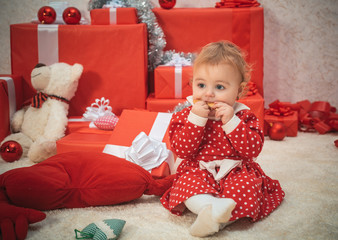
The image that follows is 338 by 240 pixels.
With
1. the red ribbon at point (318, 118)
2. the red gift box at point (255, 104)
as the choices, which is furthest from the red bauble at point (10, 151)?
the red ribbon at point (318, 118)

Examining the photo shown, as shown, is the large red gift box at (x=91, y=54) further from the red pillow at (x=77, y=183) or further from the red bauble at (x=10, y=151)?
the red pillow at (x=77, y=183)

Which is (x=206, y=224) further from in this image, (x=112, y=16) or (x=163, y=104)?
(x=112, y=16)

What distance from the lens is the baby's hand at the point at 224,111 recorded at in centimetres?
102

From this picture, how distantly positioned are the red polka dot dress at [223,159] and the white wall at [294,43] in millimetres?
1423

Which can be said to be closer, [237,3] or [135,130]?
[135,130]

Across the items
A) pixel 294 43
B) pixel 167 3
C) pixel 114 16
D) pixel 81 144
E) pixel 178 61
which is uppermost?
pixel 167 3

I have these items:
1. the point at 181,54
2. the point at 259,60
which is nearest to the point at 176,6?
the point at 181,54

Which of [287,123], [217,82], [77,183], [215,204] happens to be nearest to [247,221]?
[215,204]

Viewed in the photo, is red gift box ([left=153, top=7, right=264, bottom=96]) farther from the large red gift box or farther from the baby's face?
the baby's face

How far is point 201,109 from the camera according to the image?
1.03m

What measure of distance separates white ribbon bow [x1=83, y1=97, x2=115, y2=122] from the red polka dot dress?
2.36ft

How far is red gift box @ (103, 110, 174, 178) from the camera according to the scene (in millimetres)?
1448

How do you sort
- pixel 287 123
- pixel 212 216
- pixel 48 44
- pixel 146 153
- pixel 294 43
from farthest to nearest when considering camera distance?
pixel 294 43
pixel 287 123
pixel 48 44
pixel 146 153
pixel 212 216

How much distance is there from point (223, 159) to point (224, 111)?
6.7 inches
